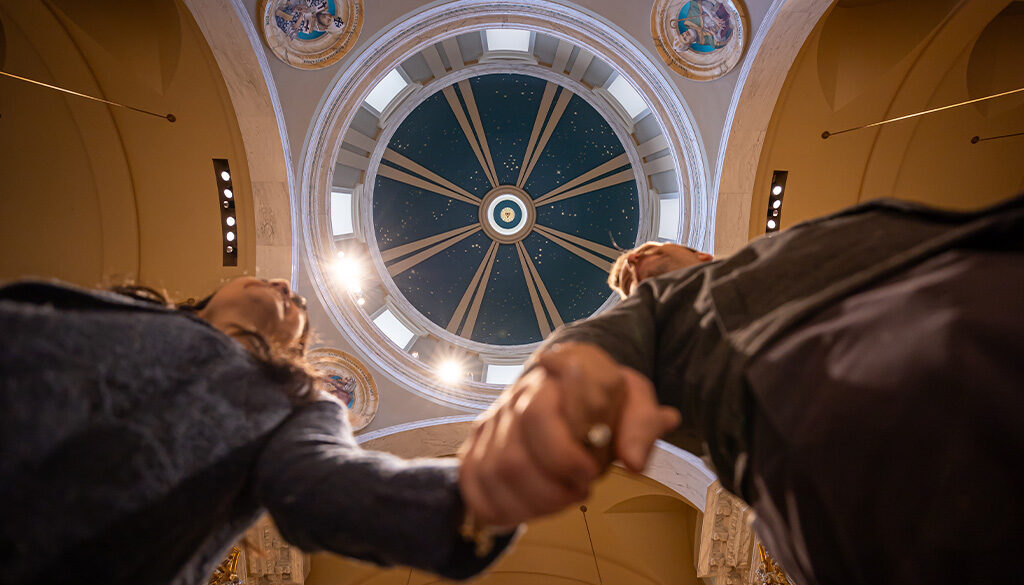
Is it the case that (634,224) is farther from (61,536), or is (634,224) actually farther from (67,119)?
(61,536)

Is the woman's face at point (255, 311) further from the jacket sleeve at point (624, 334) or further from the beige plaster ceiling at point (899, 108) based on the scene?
the beige plaster ceiling at point (899, 108)

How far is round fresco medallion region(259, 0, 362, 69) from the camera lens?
6383 mm

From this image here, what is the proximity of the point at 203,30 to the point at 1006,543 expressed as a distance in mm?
7417

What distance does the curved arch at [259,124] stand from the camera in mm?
5895

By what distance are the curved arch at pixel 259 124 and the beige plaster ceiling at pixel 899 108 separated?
245 inches

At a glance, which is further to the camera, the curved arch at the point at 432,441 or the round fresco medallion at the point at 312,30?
the curved arch at the point at 432,441

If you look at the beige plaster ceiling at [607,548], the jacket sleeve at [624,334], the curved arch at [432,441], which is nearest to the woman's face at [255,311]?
the jacket sleeve at [624,334]

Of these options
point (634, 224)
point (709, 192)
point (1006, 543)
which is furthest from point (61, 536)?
point (634, 224)

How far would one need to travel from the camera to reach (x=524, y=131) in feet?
39.5

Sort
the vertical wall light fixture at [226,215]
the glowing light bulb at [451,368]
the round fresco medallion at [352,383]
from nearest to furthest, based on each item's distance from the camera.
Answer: the vertical wall light fixture at [226,215], the round fresco medallion at [352,383], the glowing light bulb at [451,368]

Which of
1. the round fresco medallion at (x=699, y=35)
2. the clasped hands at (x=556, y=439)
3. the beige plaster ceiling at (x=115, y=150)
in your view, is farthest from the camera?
the round fresco medallion at (x=699, y=35)

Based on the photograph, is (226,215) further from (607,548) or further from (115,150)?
(607,548)

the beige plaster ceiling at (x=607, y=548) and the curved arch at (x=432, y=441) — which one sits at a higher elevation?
the curved arch at (x=432, y=441)

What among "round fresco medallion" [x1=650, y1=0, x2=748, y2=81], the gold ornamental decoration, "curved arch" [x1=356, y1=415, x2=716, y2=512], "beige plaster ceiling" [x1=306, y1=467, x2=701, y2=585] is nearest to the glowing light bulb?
"curved arch" [x1=356, y1=415, x2=716, y2=512]
